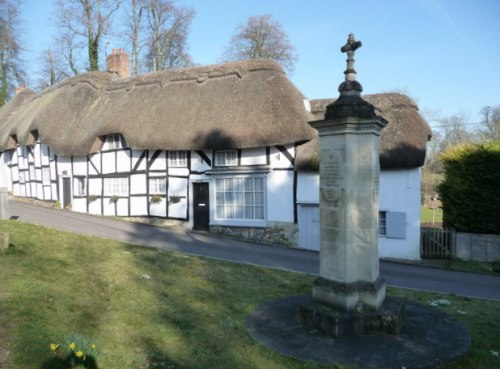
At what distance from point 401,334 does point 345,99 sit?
3.98 m

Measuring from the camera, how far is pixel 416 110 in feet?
50.1

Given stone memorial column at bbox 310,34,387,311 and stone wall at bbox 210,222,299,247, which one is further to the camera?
stone wall at bbox 210,222,299,247

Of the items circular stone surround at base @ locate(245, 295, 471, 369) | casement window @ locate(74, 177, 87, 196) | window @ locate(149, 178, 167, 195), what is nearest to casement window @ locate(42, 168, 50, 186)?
casement window @ locate(74, 177, 87, 196)

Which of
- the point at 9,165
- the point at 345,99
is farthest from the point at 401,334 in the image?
the point at 9,165

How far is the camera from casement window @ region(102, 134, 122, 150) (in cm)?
1909

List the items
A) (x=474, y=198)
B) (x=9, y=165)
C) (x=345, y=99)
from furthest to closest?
(x=9, y=165)
(x=474, y=198)
(x=345, y=99)

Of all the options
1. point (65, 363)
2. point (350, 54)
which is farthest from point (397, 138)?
point (65, 363)

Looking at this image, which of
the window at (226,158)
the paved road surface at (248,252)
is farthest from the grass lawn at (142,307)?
the window at (226,158)

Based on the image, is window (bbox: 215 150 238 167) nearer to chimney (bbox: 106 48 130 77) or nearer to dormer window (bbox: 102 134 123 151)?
dormer window (bbox: 102 134 123 151)

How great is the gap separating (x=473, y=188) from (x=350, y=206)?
10101 millimetres

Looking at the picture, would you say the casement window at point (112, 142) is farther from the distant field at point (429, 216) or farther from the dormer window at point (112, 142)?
the distant field at point (429, 216)

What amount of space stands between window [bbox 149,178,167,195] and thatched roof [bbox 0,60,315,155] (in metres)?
1.74

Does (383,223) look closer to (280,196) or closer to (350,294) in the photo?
(280,196)

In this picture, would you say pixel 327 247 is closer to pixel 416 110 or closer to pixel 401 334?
pixel 401 334
